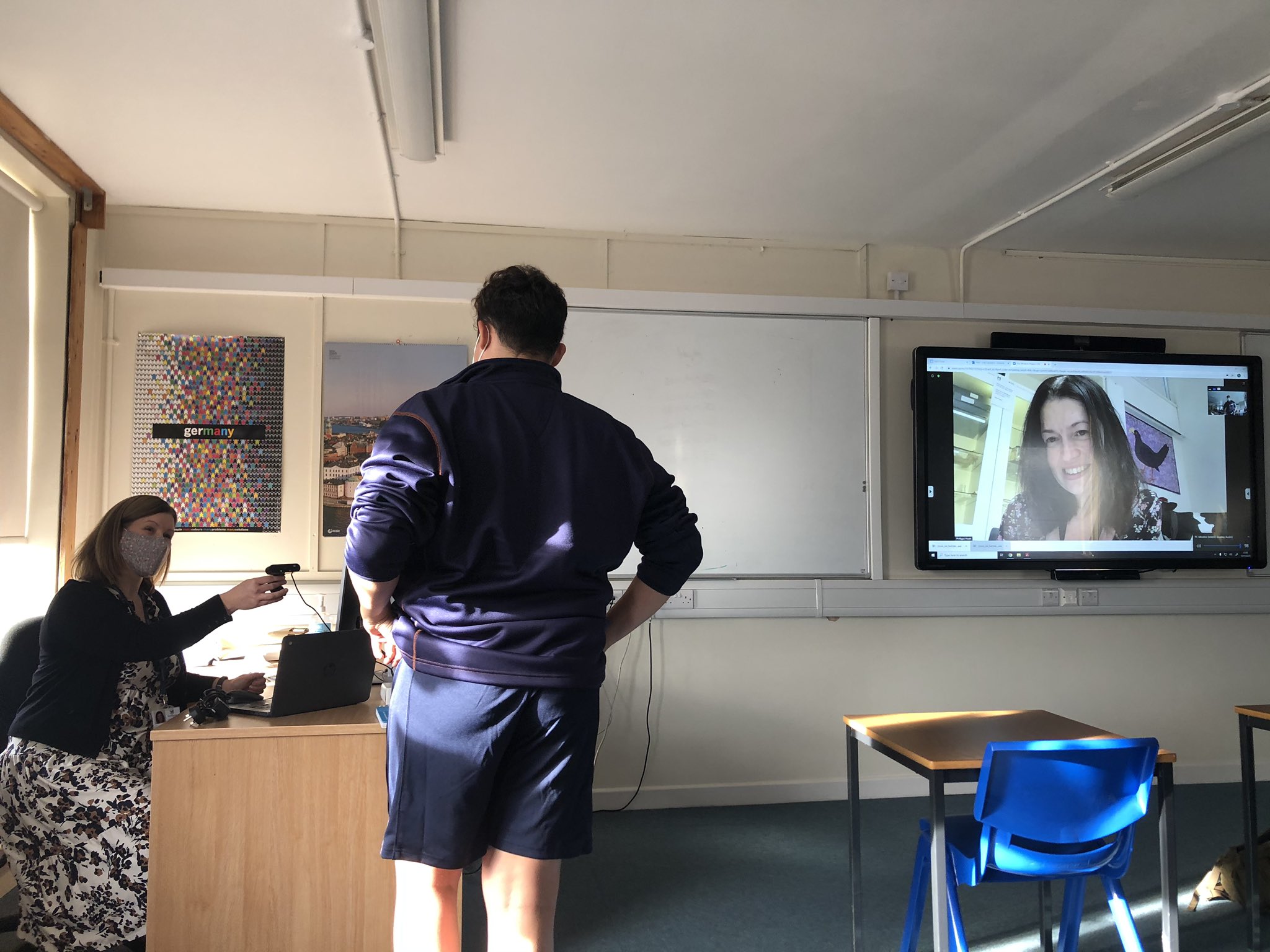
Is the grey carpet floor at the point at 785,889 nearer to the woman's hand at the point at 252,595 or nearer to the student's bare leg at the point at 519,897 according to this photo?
the woman's hand at the point at 252,595

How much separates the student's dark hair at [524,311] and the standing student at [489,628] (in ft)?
0.24

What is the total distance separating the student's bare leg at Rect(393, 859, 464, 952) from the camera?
1.31 meters

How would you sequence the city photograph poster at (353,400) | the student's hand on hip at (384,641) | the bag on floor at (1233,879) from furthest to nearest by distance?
the city photograph poster at (353,400)
the bag on floor at (1233,879)
the student's hand on hip at (384,641)

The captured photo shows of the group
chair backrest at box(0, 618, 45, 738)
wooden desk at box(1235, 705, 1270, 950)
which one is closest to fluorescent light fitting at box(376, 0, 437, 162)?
chair backrest at box(0, 618, 45, 738)

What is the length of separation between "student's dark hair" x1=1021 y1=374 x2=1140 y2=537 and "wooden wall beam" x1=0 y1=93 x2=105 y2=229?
4223mm

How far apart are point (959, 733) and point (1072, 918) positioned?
1.67ft

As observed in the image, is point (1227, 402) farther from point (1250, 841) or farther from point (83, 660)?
point (83, 660)

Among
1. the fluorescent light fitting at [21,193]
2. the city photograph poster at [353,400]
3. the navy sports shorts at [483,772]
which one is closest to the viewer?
the navy sports shorts at [483,772]

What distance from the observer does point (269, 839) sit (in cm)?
206

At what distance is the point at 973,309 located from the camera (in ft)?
14.2

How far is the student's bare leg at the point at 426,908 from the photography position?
51.5 inches

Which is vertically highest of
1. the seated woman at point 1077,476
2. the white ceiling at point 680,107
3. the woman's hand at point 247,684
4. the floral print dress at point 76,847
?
the white ceiling at point 680,107

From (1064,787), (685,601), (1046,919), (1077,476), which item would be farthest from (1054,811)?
(1077,476)

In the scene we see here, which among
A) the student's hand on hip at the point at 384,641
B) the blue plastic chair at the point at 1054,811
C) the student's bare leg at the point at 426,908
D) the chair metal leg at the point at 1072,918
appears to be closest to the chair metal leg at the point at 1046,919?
the chair metal leg at the point at 1072,918
